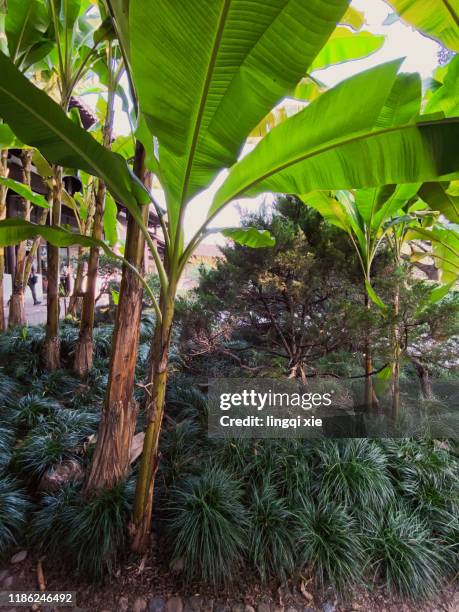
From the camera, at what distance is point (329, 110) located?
3.04 feet

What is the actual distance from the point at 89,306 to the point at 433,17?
338 cm

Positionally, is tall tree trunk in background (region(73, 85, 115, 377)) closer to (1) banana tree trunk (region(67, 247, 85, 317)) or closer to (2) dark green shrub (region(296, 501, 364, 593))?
(1) banana tree trunk (region(67, 247, 85, 317))

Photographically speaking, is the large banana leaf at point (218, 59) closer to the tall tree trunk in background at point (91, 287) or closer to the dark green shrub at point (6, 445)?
the tall tree trunk in background at point (91, 287)

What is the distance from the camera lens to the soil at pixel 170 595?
1.33 m

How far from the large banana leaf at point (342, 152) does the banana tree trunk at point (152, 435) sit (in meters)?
0.64

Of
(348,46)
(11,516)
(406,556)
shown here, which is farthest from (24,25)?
(406,556)

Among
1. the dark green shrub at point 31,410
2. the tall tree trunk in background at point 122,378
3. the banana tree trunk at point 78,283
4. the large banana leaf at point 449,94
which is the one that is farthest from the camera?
the banana tree trunk at point 78,283

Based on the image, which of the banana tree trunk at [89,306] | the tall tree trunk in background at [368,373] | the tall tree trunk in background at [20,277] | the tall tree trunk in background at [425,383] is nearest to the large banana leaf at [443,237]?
the tall tree trunk in background at [368,373]

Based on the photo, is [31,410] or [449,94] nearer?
[449,94]

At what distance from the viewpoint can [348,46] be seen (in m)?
2.05

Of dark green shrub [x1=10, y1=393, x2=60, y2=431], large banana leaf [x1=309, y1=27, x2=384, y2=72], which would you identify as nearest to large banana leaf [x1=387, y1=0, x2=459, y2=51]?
large banana leaf [x1=309, y1=27, x2=384, y2=72]

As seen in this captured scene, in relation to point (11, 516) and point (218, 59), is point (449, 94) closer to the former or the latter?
point (218, 59)

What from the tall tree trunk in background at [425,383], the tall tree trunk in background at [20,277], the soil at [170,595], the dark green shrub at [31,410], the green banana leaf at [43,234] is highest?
the tall tree trunk in background at [20,277]

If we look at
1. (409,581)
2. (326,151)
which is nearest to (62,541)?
(409,581)
